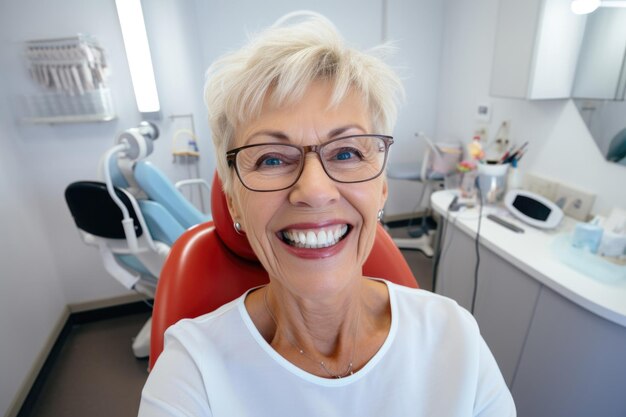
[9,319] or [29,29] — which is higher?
[29,29]

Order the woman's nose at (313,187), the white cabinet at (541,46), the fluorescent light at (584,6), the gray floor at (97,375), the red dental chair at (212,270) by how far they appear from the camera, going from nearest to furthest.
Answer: the woman's nose at (313,187)
the red dental chair at (212,270)
the fluorescent light at (584,6)
the white cabinet at (541,46)
the gray floor at (97,375)

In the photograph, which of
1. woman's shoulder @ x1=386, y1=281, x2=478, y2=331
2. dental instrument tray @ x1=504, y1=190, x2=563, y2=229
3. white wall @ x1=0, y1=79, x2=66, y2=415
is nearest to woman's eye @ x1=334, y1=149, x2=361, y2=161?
woman's shoulder @ x1=386, y1=281, x2=478, y2=331

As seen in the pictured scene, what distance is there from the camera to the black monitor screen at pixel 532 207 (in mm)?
1642

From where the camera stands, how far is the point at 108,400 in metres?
1.81

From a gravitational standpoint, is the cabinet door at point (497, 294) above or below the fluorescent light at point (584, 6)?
below

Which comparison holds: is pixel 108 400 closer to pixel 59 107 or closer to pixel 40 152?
pixel 40 152

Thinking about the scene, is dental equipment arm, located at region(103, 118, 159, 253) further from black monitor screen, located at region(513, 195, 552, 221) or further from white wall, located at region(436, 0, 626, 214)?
white wall, located at region(436, 0, 626, 214)

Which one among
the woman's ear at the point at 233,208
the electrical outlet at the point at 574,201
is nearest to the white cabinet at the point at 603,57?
the electrical outlet at the point at 574,201

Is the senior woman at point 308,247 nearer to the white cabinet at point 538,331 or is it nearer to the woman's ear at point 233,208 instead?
the woman's ear at point 233,208

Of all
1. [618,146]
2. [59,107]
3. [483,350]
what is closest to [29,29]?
[59,107]

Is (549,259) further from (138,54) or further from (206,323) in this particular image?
(138,54)

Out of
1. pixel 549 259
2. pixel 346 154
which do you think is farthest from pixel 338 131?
pixel 549 259

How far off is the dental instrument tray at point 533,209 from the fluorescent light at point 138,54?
228cm

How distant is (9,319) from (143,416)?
1.69m
